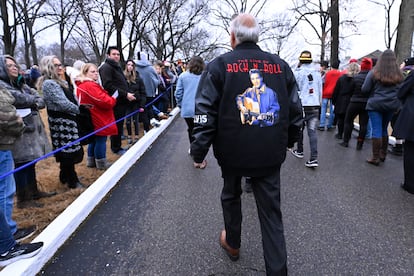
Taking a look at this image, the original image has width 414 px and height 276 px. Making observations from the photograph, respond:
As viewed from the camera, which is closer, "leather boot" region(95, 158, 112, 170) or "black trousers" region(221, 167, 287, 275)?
"black trousers" region(221, 167, 287, 275)

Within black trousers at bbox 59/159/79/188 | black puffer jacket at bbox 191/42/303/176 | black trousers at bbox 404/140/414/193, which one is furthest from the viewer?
black trousers at bbox 59/159/79/188

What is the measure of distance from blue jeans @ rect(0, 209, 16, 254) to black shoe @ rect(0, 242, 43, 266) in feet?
0.11

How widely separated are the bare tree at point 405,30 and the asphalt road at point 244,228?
516 centimetres

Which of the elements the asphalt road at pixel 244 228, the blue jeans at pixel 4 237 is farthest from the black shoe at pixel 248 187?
the blue jeans at pixel 4 237

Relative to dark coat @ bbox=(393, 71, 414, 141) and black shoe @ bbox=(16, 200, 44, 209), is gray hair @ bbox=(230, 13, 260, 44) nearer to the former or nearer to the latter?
dark coat @ bbox=(393, 71, 414, 141)

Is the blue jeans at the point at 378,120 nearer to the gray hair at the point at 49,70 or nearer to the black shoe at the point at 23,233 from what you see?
the gray hair at the point at 49,70

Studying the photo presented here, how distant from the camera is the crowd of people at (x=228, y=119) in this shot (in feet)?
6.23

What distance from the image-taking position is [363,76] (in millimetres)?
5586

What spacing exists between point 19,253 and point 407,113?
4707mm

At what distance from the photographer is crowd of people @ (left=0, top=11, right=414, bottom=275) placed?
1.90 metres

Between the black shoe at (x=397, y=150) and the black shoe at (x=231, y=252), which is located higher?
the black shoe at (x=397, y=150)

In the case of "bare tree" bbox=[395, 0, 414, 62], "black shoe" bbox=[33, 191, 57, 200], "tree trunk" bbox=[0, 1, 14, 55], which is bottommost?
"black shoe" bbox=[33, 191, 57, 200]

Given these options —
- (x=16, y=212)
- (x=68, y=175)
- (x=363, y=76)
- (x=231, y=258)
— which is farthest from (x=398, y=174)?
(x=16, y=212)

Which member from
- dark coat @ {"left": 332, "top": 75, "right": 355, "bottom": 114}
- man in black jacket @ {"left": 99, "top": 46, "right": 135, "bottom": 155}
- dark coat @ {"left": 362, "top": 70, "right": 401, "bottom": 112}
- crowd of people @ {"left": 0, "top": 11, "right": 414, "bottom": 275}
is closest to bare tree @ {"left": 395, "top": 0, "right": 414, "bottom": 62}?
dark coat @ {"left": 332, "top": 75, "right": 355, "bottom": 114}
